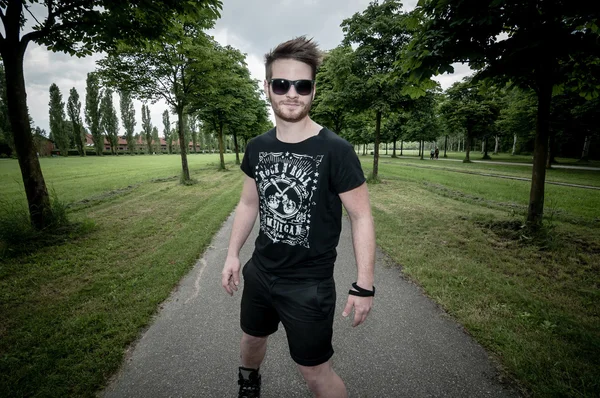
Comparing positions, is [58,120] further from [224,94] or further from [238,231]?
[238,231]

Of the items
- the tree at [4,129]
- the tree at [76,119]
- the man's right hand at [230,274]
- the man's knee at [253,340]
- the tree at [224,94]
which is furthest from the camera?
the tree at [76,119]

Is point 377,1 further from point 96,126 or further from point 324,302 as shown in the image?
point 96,126

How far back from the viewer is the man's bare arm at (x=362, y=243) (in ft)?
5.01

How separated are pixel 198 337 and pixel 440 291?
11.0ft

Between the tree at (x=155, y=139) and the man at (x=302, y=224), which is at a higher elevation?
the tree at (x=155, y=139)

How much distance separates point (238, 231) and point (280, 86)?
3.84 feet

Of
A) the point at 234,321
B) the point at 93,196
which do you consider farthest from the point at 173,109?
the point at 234,321

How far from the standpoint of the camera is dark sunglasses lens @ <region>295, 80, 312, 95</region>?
1.71 m

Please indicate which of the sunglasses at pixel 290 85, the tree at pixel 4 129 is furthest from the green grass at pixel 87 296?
the tree at pixel 4 129

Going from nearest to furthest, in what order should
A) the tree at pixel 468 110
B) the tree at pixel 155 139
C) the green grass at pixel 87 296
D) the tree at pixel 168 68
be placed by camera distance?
the green grass at pixel 87 296 → the tree at pixel 168 68 → the tree at pixel 468 110 → the tree at pixel 155 139

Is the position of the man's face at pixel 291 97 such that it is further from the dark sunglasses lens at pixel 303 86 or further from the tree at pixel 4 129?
the tree at pixel 4 129

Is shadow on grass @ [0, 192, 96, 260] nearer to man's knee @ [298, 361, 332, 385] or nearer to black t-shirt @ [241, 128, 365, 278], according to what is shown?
black t-shirt @ [241, 128, 365, 278]

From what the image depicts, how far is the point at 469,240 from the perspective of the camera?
5.83 meters

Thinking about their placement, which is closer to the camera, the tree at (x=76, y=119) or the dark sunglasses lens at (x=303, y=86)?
the dark sunglasses lens at (x=303, y=86)
